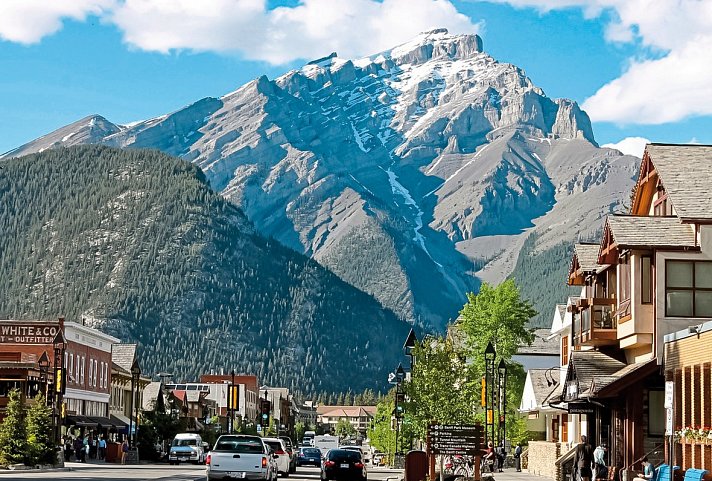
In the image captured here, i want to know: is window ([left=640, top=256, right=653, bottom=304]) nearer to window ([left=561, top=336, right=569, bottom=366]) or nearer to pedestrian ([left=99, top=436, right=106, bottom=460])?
window ([left=561, top=336, right=569, bottom=366])

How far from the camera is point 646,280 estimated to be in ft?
142

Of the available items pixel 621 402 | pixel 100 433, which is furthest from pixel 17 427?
pixel 100 433

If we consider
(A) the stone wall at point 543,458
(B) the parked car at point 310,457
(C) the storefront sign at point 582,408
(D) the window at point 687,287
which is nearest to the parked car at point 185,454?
(B) the parked car at point 310,457

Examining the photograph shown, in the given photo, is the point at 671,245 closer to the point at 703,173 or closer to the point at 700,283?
the point at 700,283

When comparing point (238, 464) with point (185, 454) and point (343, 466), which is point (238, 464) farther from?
point (185, 454)

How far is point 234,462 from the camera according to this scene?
42.8 metres

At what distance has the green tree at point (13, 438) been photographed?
58656mm

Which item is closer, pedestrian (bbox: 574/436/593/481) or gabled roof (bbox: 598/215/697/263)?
gabled roof (bbox: 598/215/697/263)

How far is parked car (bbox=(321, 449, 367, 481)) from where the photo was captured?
173 ft

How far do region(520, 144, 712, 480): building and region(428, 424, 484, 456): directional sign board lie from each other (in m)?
5.50

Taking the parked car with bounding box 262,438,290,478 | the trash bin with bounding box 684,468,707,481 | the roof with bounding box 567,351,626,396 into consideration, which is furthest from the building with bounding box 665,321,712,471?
the parked car with bounding box 262,438,290,478

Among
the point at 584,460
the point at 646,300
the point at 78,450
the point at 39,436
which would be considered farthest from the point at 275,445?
the point at 78,450

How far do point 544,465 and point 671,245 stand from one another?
66.3 ft

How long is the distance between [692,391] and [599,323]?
11.2 metres
